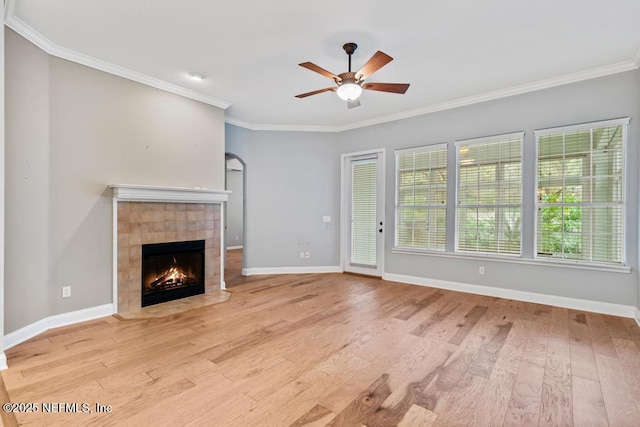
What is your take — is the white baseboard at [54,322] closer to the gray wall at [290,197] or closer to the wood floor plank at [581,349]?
the gray wall at [290,197]

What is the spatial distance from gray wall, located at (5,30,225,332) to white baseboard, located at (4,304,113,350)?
65mm

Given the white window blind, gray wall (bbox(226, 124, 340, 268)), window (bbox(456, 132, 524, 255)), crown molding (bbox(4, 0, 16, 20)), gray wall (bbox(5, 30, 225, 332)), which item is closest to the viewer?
crown molding (bbox(4, 0, 16, 20))

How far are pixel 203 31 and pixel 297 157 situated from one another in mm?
3215

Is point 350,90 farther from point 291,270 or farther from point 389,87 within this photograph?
point 291,270

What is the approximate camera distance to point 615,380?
2.22m

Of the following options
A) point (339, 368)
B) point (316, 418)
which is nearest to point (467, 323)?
point (339, 368)

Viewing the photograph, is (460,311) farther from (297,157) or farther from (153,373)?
(297,157)

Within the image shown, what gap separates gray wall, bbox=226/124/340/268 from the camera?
582 centimetres

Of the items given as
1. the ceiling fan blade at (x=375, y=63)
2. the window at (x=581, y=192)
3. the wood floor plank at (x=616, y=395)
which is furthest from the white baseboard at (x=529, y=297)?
the ceiling fan blade at (x=375, y=63)

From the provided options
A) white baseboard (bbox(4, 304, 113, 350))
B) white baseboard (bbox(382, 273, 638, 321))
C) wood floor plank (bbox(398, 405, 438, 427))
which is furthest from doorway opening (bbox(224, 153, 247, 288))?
wood floor plank (bbox(398, 405, 438, 427))

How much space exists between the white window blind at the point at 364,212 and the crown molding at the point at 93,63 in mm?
2678

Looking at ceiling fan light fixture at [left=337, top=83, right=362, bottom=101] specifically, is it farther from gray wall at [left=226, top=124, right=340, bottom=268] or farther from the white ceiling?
gray wall at [left=226, top=124, right=340, bottom=268]

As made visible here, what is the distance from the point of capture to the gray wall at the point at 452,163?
3564 mm

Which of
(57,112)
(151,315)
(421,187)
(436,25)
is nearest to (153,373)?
(151,315)
